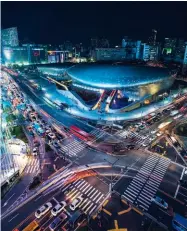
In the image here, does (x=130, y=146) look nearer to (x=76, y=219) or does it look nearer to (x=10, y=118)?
(x=76, y=219)

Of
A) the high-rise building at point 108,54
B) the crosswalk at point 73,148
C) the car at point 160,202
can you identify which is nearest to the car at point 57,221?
the car at point 160,202

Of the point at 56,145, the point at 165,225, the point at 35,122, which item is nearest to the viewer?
the point at 165,225

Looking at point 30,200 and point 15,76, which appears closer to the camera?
point 30,200

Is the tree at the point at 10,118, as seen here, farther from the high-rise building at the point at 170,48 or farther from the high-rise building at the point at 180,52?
the high-rise building at the point at 170,48

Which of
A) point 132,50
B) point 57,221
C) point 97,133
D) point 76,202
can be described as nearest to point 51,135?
point 97,133

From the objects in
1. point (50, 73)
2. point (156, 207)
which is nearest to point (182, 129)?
point (156, 207)

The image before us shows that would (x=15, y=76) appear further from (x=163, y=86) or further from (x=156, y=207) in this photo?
(x=156, y=207)
